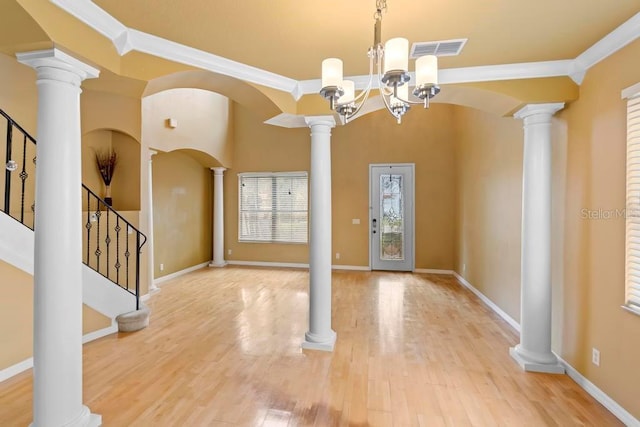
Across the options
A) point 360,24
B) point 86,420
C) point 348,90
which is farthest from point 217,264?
point 360,24

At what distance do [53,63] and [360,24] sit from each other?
1.82 meters

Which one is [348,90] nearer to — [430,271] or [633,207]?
[633,207]

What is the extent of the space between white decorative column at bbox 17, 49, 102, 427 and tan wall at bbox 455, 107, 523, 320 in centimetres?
409

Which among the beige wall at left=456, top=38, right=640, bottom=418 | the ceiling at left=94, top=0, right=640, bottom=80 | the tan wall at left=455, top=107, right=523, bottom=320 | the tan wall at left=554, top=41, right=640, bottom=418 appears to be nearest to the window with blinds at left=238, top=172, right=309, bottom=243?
the tan wall at left=455, top=107, right=523, bottom=320

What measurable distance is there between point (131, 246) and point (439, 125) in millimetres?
6048

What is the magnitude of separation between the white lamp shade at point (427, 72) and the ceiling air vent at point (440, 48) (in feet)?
2.53

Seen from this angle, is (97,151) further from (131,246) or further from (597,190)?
(597,190)

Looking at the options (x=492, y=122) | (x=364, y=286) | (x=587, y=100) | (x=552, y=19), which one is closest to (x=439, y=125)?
(x=492, y=122)

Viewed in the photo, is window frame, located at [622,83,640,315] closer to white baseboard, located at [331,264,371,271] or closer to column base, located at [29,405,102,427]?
column base, located at [29,405,102,427]

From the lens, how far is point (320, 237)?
3.29 meters

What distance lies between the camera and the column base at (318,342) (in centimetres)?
321

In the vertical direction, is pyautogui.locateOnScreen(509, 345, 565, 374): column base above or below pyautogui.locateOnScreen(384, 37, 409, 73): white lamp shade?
below

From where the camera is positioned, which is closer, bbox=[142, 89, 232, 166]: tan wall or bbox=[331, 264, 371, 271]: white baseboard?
bbox=[142, 89, 232, 166]: tan wall

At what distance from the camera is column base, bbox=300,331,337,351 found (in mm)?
3207
